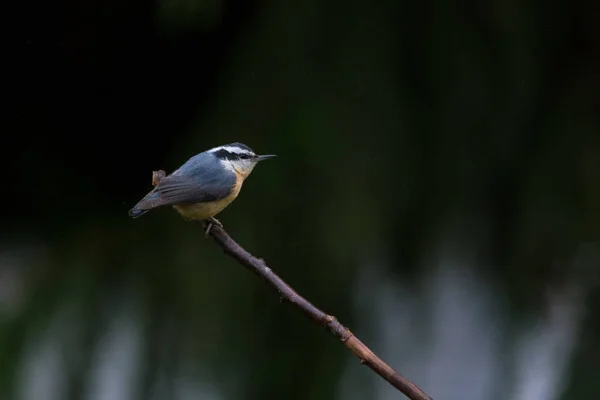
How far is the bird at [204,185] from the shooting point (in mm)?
1081

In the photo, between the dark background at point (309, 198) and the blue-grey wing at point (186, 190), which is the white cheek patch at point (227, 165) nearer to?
the blue-grey wing at point (186, 190)

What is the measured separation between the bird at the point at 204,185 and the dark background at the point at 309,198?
219 millimetres

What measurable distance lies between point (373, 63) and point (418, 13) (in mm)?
124

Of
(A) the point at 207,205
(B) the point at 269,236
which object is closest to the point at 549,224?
(B) the point at 269,236

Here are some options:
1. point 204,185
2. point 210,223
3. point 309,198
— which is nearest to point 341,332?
point 210,223

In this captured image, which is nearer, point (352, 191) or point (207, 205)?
point (207, 205)

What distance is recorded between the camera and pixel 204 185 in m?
1.17

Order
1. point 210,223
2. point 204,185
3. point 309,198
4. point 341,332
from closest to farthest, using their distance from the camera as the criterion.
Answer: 1. point 341,332
2. point 210,223
3. point 204,185
4. point 309,198

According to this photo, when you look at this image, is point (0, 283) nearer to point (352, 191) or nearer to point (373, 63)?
point (352, 191)

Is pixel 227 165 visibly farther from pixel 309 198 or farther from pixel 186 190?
pixel 309 198

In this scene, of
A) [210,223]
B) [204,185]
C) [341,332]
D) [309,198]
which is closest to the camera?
[341,332]

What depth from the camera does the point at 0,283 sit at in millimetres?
1484

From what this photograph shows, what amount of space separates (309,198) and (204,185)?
36 cm

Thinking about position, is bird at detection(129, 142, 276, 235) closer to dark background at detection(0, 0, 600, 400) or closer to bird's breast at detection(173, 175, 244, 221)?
bird's breast at detection(173, 175, 244, 221)
